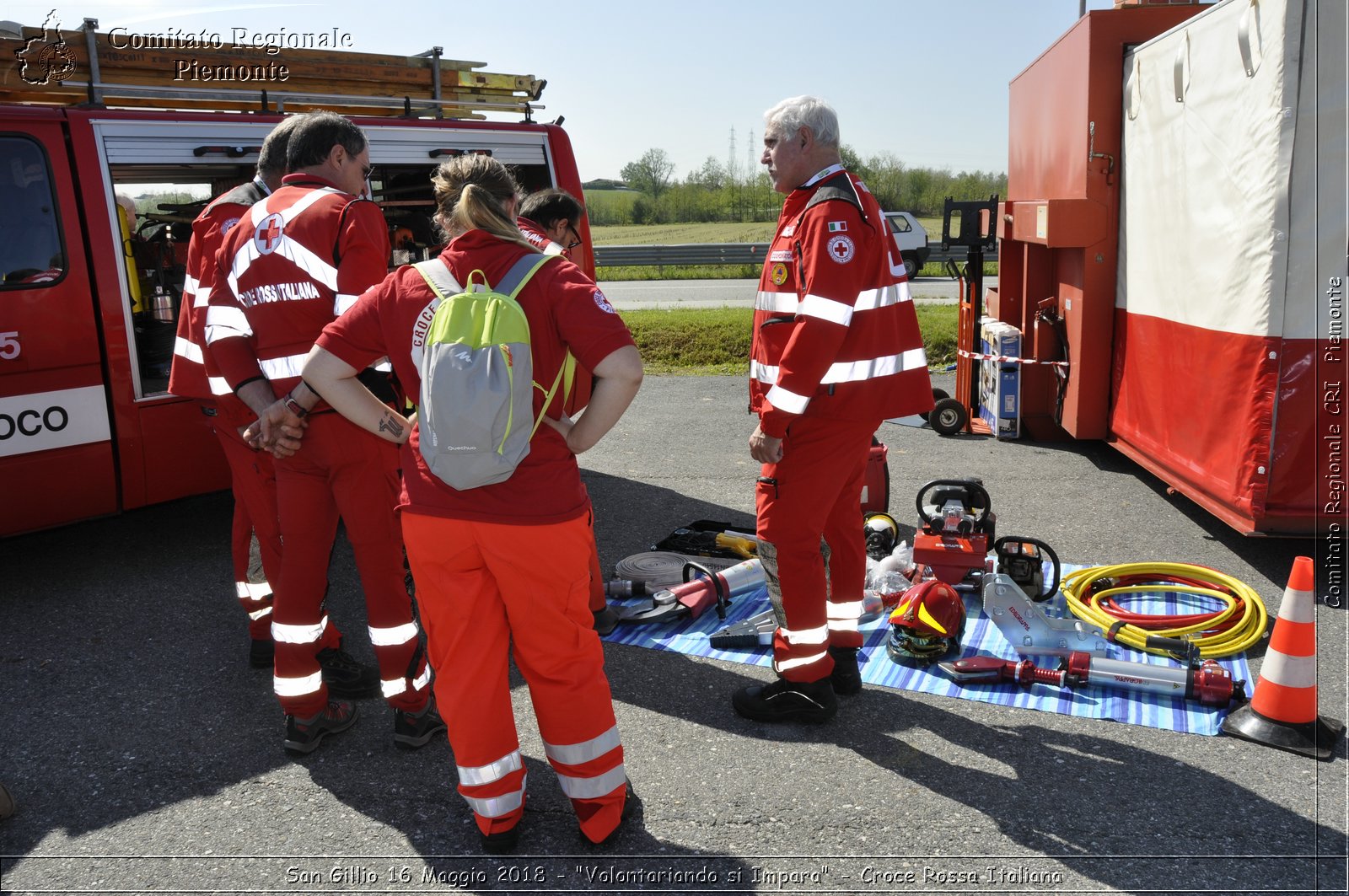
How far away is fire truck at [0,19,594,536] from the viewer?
5.19m

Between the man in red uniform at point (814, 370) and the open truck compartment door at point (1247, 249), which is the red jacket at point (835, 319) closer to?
the man in red uniform at point (814, 370)

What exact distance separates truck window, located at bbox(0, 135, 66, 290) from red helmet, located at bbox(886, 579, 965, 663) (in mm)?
4492

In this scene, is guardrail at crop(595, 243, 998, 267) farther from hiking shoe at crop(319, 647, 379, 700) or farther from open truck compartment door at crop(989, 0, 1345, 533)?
hiking shoe at crop(319, 647, 379, 700)

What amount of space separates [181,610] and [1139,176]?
249 inches

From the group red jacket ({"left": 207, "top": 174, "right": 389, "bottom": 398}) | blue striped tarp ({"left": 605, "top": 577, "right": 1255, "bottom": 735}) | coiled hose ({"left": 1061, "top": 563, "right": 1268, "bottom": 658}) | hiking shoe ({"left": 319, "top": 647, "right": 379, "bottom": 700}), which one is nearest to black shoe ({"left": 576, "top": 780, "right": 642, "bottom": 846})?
blue striped tarp ({"left": 605, "top": 577, "right": 1255, "bottom": 735})

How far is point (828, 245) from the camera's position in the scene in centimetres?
356

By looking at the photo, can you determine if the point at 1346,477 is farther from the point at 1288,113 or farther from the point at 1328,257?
the point at 1288,113

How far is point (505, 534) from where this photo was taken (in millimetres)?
2854

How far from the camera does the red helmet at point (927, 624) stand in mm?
4453

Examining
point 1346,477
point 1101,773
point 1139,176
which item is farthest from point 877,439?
point 1101,773

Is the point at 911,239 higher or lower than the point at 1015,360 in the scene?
higher

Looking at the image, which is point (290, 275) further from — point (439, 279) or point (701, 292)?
point (701, 292)

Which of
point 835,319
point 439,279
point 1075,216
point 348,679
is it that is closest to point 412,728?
point 348,679

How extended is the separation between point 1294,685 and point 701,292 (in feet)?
73.4
